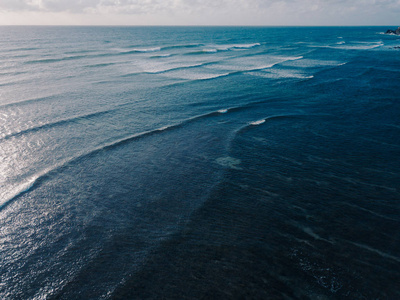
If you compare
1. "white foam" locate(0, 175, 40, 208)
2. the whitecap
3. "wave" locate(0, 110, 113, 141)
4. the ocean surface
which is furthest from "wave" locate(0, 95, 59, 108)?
the whitecap

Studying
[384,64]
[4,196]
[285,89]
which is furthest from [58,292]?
[384,64]

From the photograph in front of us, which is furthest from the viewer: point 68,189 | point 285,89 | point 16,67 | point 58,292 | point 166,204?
point 16,67

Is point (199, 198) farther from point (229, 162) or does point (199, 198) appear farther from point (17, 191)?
point (17, 191)

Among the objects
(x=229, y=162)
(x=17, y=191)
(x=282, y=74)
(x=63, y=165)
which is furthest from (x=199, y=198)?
(x=282, y=74)

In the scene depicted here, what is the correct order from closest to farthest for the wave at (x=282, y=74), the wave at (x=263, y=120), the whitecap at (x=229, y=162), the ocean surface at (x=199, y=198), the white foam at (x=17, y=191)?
the ocean surface at (x=199, y=198) < the white foam at (x=17, y=191) < the whitecap at (x=229, y=162) < the wave at (x=263, y=120) < the wave at (x=282, y=74)

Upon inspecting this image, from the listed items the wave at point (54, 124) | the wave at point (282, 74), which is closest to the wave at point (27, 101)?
the wave at point (54, 124)

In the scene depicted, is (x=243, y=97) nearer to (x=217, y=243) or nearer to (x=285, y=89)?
(x=285, y=89)

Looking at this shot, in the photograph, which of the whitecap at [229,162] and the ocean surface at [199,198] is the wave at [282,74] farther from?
the whitecap at [229,162]

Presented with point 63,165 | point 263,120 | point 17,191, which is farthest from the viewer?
point 263,120
